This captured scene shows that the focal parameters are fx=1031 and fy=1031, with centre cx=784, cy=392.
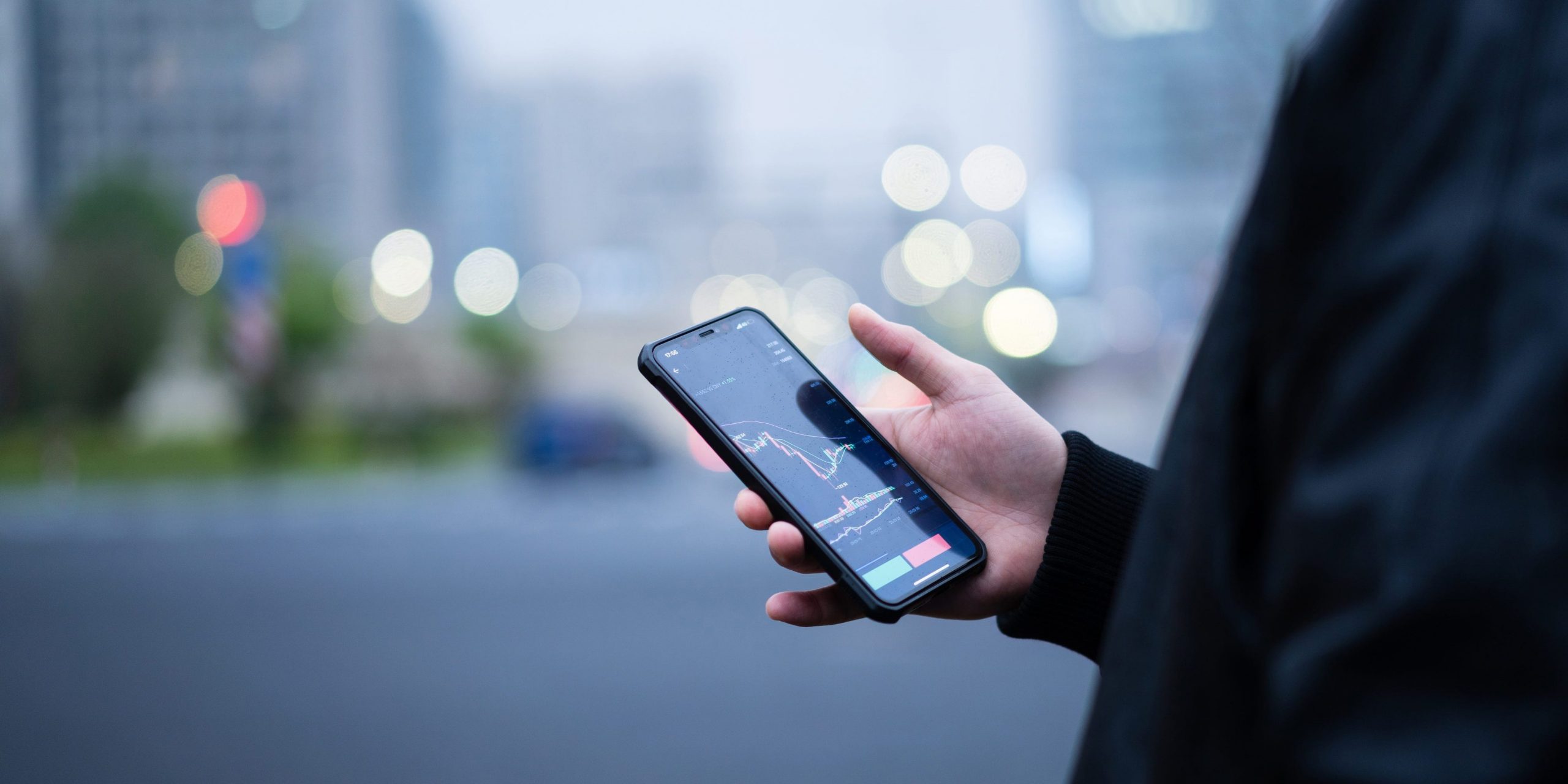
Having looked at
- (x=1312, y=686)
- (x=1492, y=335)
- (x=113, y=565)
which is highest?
(x=1492, y=335)

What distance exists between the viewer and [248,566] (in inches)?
381

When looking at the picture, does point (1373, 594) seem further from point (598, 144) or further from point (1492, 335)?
point (598, 144)

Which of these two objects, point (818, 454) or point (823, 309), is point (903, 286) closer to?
point (823, 309)

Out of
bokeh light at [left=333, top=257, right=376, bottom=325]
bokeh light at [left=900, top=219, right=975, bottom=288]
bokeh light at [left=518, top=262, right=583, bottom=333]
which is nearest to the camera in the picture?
bokeh light at [left=333, top=257, right=376, bottom=325]

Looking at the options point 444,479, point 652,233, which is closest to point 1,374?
point 444,479

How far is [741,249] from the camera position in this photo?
6606 cm

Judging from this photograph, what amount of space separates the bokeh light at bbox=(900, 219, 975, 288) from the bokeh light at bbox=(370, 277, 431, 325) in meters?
19.8

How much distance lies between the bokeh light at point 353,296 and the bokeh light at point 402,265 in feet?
2.59

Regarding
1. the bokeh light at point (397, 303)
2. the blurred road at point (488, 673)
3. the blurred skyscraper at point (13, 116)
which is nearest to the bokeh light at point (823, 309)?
the bokeh light at point (397, 303)

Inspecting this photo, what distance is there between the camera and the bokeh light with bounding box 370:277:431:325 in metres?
38.1

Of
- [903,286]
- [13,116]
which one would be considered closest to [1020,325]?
[903,286]

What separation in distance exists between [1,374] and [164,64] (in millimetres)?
62743

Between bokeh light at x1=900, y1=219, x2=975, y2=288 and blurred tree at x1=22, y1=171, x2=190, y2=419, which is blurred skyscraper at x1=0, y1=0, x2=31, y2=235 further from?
bokeh light at x1=900, y1=219, x2=975, y2=288

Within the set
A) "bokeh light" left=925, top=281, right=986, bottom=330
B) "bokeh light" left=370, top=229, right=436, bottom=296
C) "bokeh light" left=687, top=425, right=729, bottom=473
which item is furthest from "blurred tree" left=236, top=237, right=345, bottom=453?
"bokeh light" left=925, top=281, right=986, bottom=330
